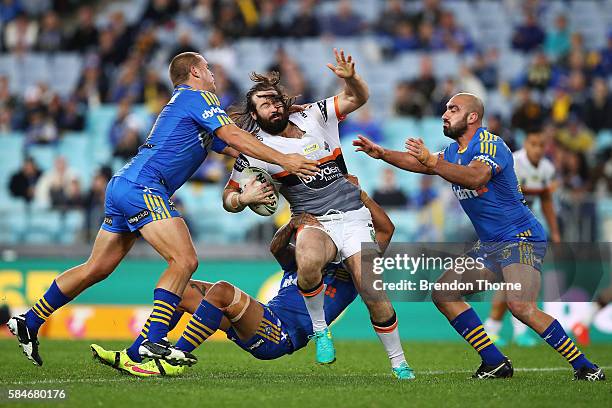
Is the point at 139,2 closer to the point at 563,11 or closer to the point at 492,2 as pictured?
the point at 492,2

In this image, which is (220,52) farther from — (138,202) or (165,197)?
(138,202)

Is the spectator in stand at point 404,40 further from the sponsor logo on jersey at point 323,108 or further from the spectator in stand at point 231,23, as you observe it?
the sponsor logo on jersey at point 323,108

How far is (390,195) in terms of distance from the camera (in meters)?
16.0

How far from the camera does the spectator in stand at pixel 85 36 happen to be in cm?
2277

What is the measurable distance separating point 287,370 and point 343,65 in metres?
3.00

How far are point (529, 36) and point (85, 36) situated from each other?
32.1 ft

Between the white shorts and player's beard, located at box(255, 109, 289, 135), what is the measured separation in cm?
89

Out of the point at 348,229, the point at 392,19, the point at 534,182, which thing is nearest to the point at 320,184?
the point at 348,229

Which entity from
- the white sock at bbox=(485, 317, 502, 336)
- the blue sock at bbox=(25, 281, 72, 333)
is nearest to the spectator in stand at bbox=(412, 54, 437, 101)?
the white sock at bbox=(485, 317, 502, 336)

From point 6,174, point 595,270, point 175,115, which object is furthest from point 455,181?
point 6,174

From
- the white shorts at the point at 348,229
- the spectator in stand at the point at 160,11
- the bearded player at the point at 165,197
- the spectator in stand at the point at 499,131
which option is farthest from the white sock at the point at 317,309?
the spectator in stand at the point at 160,11

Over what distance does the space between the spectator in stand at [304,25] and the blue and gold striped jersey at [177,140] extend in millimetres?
12965

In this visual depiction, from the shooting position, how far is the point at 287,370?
969 cm

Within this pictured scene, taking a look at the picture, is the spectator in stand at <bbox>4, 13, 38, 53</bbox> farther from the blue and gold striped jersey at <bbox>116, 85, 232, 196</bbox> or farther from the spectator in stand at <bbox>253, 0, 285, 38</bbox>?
the blue and gold striped jersey at <bbox>116, 85, 232, 196</bbox>
